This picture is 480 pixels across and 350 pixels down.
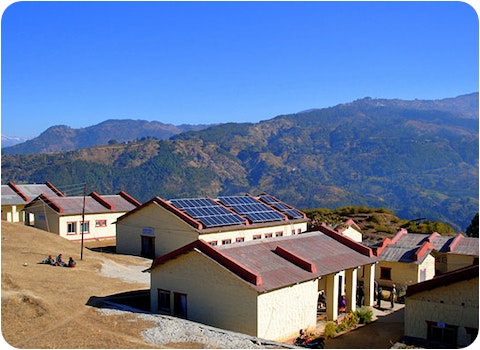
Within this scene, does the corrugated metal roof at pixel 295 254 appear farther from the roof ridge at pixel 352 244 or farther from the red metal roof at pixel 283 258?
the roof ridge at pixel 352 244

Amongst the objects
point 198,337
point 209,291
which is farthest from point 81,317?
point 198,337

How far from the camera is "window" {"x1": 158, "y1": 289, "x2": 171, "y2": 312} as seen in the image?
1024 inches

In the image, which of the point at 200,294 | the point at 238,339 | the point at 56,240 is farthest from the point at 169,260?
the point at 56,240

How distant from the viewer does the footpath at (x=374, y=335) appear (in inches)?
941

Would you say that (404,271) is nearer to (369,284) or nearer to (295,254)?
(369,284)

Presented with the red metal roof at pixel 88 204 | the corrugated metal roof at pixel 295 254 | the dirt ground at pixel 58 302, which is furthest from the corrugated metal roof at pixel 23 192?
the corrugated metal roof at pixel 295 254

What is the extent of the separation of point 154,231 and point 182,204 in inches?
115

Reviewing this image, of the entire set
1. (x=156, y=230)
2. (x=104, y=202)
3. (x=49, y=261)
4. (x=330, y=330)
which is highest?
(x=104, y=202)

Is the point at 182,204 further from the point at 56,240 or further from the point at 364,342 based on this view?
the point at 364,342

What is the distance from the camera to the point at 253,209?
45781mm

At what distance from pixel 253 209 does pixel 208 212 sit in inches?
222

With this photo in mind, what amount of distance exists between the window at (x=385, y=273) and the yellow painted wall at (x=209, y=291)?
1629 centimetres

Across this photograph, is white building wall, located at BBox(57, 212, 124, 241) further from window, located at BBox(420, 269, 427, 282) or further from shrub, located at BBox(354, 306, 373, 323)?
shrub, located at BBox(354, 306, 373, 323)

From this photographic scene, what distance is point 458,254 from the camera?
3803 cm
